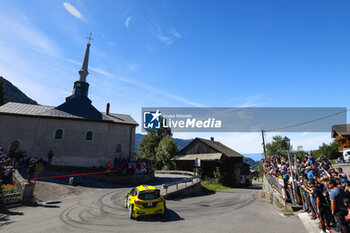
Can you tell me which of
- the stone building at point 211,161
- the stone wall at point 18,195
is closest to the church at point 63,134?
the stone building at point 211,161

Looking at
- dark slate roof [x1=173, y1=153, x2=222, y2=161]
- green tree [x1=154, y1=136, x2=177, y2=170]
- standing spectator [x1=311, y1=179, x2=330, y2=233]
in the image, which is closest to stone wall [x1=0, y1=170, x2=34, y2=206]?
standing spectator [x1=311, y1=179, x2=330, y2=233]

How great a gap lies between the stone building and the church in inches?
483

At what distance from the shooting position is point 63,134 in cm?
2503


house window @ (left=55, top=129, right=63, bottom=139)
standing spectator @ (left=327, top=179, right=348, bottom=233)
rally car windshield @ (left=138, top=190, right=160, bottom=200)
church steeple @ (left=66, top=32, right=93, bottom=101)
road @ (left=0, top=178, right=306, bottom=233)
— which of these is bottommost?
road @ (left=0, top=178, right=306, bottom=233)

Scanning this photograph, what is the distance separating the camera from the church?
944 inches

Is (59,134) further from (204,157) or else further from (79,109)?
(204,157)

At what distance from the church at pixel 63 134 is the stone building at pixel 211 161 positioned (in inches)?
483

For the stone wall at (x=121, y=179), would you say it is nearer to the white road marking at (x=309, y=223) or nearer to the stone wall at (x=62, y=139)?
the stone wall at (x=62, y=139)

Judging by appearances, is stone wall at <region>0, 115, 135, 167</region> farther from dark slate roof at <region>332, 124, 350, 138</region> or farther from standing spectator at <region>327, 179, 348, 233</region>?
dark slate roof at <region>332, 124, 350, 138</region>

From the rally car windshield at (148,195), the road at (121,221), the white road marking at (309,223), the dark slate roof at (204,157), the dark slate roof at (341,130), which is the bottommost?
the road at (121,221)

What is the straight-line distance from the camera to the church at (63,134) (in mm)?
23969

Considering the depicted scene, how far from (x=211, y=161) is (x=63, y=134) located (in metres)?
22.9

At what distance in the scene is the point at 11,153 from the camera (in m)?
22.2

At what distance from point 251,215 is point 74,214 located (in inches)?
385
